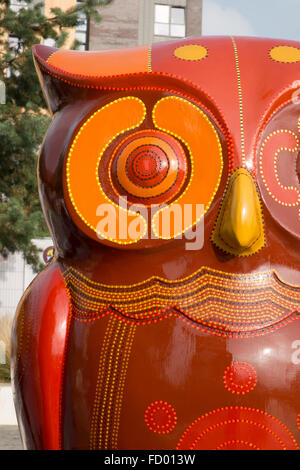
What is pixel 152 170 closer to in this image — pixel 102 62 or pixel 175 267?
pixel 175 267

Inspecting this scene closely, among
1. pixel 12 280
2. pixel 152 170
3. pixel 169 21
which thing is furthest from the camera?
pixel 169 21

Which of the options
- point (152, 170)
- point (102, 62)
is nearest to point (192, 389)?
point (152, 170)

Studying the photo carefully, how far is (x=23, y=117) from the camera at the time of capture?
28.6 ft

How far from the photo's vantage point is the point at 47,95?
2.10m

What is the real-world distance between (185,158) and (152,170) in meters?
0.10

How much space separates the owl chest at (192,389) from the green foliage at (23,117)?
6.59 m

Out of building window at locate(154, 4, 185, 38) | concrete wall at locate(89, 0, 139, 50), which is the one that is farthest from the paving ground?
Result: building window at locate(154, 4, 185, 38)

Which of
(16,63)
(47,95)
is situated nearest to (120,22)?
(16,63)

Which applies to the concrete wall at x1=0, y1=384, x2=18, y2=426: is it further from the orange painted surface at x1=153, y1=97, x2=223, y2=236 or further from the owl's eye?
the orange painted surface at x1=153, y1=97, x2=223, y2=236

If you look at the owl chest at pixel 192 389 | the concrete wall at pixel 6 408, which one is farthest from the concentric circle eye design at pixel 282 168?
the concrete wall at pixel 6 408

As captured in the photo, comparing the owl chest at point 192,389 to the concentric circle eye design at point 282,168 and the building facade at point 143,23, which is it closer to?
the concentric circle eye design at point 282,168

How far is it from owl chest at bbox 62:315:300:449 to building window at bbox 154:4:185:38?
24.2 m

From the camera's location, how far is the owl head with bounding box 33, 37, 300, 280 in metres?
1.78

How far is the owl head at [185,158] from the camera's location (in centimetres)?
178
